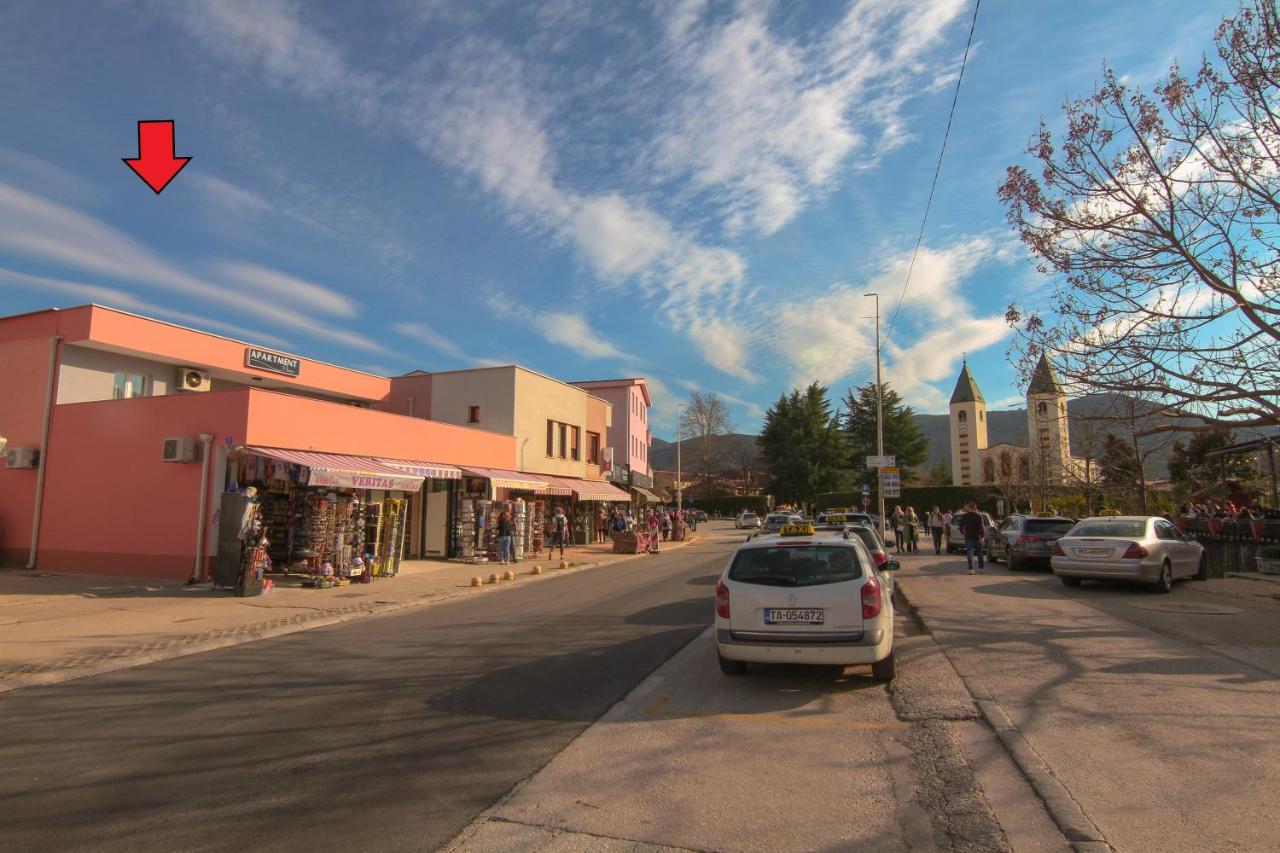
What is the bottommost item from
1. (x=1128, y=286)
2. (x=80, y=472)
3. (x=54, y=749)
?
(x=54, y=749)

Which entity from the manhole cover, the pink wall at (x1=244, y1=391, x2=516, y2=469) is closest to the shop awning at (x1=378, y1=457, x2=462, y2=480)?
the pink wall at (x1=244, y1=391, x2=516, y2=469)

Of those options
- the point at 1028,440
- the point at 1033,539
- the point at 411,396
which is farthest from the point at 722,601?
the point at 1028,440

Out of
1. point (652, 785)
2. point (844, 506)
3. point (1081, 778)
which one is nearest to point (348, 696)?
point (652, 785)

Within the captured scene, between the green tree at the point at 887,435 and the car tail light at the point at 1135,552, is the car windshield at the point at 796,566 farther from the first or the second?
the green tree at the point at 887,435

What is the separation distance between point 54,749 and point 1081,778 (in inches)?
279

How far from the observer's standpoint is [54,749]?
542 centimetres

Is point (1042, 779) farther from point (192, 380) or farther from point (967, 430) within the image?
point (967, 430)

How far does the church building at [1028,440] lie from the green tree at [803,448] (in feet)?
50.5

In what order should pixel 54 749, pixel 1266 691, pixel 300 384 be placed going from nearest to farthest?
1. pixel 54 749
2. pixel 1266 691
3. pixel 300 384

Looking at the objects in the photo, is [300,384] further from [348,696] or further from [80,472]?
[348,696]

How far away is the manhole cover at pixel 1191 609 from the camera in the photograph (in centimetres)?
1092

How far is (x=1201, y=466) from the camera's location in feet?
143

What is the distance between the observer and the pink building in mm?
47500

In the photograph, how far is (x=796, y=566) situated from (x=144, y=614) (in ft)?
35.6
